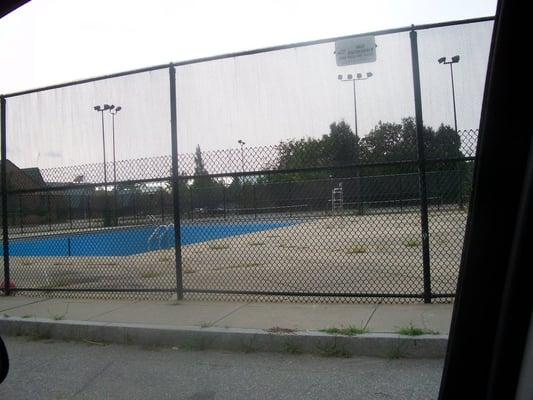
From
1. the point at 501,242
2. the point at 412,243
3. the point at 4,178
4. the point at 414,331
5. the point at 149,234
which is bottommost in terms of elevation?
the point at 414,331

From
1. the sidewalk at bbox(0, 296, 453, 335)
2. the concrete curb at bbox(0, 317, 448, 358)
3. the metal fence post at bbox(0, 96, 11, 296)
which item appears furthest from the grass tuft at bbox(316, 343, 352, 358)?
the metal fence post at bbox(0, 96, 11, 296)

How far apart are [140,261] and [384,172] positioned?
7.54m

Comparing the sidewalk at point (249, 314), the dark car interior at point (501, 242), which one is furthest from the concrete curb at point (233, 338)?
the dark car interior at point (501, 242)

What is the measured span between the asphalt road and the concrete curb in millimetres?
111

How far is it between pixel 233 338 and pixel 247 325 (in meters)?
0.38

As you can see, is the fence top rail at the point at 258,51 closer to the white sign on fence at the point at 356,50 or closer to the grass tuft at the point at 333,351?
the white sign on fence at the point at 356,50

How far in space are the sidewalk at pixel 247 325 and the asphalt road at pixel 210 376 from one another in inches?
5.5

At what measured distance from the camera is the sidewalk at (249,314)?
5.55 metres

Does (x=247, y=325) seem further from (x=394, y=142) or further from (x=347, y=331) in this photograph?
(x=394, y=142)

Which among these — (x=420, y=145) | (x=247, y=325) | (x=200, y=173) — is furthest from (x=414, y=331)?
(x=200, y=173)

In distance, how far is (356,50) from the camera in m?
6.45

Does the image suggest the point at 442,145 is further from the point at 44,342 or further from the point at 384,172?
the point at 44,342

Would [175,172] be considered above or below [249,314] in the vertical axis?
above

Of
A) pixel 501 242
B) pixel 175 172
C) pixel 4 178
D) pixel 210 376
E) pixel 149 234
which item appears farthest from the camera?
pixel 149 234
